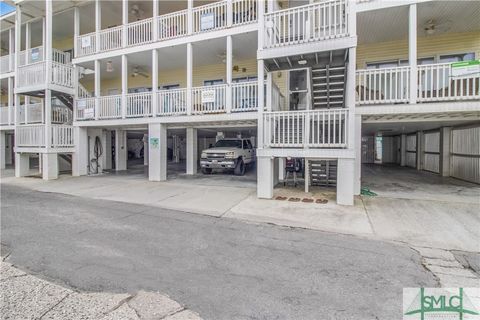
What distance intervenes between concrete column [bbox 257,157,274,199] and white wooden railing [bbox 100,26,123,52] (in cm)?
957

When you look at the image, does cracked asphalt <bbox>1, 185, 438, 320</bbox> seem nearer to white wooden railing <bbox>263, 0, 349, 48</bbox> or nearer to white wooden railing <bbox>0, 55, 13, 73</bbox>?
white wooden railing <bbox>263, 0, 349, 48</bbox>

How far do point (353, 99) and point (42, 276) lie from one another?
775 cm

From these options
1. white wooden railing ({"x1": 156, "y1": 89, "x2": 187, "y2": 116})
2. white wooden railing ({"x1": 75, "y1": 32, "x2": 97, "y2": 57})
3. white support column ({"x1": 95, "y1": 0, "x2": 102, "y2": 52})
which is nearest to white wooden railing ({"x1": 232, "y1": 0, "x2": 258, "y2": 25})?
white wooden railing ({"x1": 156, "y1": 89, "x2": 187, "y2": 116})

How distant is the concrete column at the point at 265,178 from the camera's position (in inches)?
326

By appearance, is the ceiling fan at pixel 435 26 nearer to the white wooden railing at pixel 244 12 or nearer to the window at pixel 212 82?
the white wooden railing at pixel 244 12

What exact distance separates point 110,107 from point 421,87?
12.6 metres

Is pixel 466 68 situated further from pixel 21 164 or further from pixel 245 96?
pixel 21 164

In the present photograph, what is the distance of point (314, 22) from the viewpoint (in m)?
7.88

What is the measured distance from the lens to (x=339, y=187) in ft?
A: 24.9

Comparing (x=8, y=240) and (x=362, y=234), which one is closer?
(x=8, y=240)

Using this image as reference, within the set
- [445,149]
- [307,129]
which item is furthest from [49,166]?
[445,149]

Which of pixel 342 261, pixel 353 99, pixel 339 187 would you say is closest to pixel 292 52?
pixel 353 99

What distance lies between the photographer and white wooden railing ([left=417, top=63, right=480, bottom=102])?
747cm

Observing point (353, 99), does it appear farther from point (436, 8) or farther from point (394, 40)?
point (394, 40)
